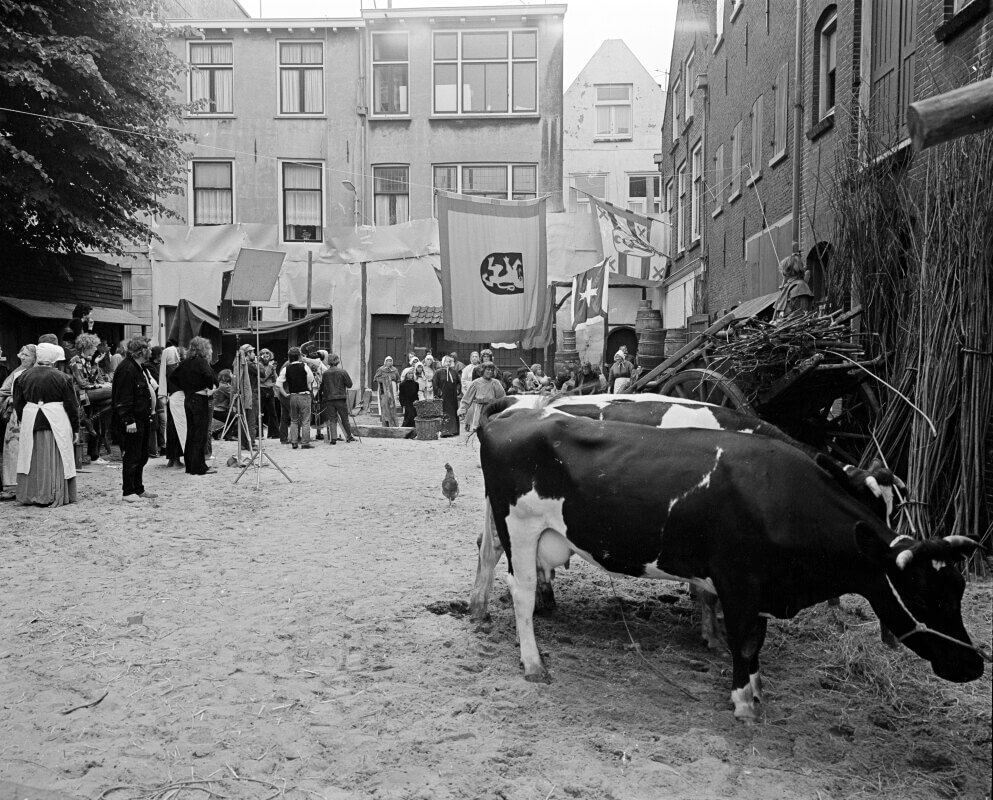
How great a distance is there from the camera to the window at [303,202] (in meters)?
27.6

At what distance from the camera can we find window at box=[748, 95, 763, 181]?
15917mm

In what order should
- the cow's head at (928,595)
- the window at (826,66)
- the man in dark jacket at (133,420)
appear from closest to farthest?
1. the cow's head at (928,595)
2. the man in dark jacket at (133,420)
3. the window at (826,66)

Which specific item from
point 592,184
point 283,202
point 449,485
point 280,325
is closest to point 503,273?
point 449,485

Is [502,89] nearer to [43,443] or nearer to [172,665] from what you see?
[43,443]

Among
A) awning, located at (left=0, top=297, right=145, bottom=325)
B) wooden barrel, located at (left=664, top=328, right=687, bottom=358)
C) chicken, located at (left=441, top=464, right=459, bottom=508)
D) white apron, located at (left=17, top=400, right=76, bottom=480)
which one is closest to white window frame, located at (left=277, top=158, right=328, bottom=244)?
awning, located at (left=0, top=297, right=145, bottom=325)

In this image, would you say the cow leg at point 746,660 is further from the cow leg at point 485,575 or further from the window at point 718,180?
the window at point 718,180

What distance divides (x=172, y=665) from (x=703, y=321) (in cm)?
1643

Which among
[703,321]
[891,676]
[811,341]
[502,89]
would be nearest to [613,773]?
[891,676]

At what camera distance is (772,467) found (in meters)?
4.25

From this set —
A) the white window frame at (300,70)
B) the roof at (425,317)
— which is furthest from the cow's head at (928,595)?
the white window frame at (300,70)

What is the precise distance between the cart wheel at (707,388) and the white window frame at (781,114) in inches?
321

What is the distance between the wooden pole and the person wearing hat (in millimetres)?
9300

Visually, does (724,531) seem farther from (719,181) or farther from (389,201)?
(389,201)

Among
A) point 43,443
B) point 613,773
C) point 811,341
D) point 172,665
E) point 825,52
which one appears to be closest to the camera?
point 613,773
